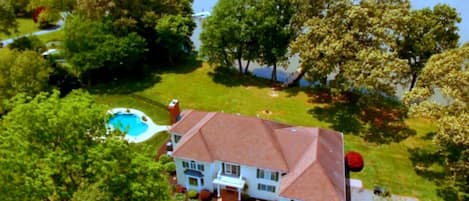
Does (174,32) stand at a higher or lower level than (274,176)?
higher

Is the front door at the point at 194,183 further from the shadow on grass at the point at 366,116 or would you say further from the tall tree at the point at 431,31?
the tall tree at the point at 431,31

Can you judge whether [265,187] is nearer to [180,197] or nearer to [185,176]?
[185,176]

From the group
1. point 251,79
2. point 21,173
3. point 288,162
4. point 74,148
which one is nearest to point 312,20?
point 251,79

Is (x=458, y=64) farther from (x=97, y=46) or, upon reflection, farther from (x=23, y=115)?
(x=97, y=46)

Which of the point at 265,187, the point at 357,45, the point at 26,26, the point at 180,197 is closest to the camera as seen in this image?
the point at 265,187

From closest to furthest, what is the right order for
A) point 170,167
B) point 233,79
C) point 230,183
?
point 230,183
point 170,167
point 233,79

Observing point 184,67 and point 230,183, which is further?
point 184,67

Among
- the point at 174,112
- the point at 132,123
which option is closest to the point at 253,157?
the point at 174,112

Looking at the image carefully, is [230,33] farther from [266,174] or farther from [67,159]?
[67,159]

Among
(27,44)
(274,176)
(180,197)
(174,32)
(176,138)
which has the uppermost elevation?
(174,32)
